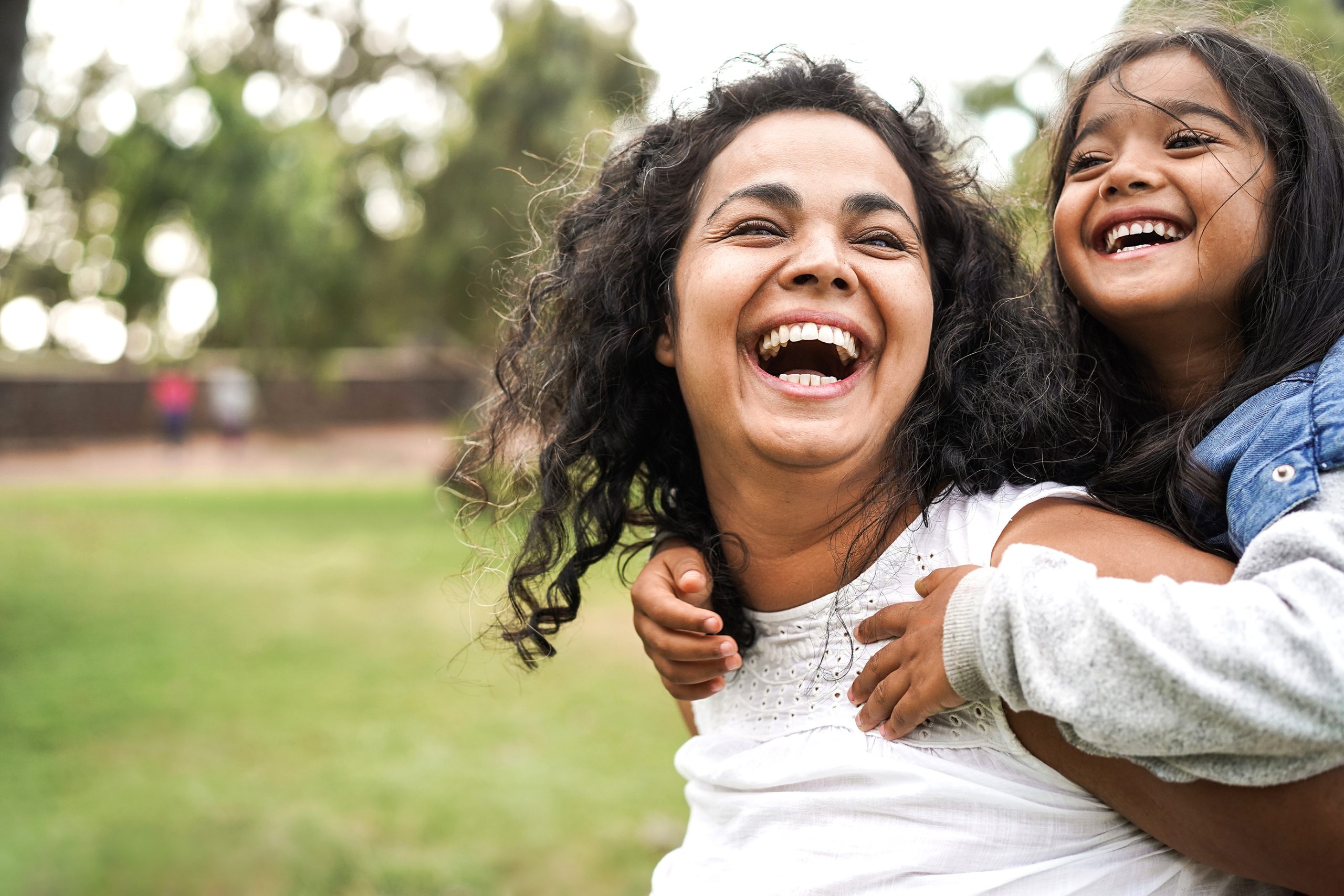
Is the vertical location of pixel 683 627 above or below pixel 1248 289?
below

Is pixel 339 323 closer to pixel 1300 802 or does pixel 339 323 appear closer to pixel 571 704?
pixel 571 704

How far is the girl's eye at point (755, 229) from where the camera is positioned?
76.0 inches

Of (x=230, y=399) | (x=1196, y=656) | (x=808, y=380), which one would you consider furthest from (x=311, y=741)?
(x=230, y=399)

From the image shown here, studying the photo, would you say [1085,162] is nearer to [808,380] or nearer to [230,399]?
[808,380]

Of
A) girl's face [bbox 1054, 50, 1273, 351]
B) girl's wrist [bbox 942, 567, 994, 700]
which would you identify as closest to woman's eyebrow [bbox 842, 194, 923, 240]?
girl's face [bbox 1054, 50, 1273, 351]

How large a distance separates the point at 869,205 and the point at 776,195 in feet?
0.51

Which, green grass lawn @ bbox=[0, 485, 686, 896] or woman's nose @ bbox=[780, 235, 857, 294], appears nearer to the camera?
woman's nose @ bbox=[780, 235, 857, 294]

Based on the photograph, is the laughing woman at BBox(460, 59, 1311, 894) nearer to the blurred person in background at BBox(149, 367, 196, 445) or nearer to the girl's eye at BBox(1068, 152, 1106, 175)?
the girl's eye at BBox(1068, 152, 1106, 175)

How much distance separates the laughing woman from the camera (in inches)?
62.1

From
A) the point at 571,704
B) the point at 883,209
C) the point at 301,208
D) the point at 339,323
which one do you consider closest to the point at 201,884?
the point at 571,704

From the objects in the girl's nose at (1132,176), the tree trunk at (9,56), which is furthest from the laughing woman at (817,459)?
the tree trunk at (9,56)

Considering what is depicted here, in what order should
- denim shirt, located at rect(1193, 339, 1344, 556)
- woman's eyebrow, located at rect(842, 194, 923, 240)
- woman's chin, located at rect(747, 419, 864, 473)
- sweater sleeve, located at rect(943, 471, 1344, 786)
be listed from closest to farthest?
1. sweater sleeve, located at rect(943, 471, 1344, 786)
2. denim shirt, located at rect(1193, 339, 1344, 556)
3. woman's chin, located at rect(747, 419, 864, 473)
4. woman's eyebrow, located at rect(842, 194, 923, 240)

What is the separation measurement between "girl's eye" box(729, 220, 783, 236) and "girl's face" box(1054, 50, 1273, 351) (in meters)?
0.58

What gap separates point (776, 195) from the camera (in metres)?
1.92
